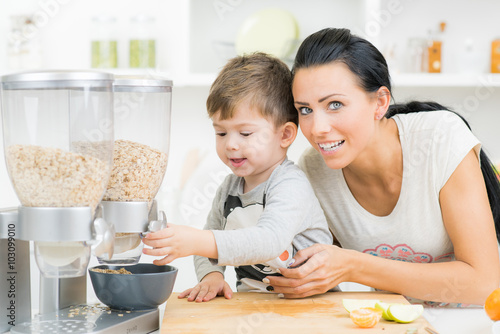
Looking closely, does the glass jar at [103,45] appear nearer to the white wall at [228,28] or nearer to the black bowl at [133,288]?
the white wall at [228,28]

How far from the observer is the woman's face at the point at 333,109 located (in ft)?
4.09

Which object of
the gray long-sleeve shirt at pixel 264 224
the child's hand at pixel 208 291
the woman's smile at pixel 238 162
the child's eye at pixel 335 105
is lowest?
the child's hand at pixel 208 291

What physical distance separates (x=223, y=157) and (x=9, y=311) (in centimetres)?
56

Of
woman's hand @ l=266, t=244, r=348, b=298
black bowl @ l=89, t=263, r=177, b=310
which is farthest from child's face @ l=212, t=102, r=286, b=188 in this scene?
black bowl @ l=89, t=263, r=177, b=310

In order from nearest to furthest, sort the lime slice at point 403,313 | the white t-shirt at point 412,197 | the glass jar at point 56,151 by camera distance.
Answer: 1. the glass jar at point 56,151
2. the lime slice at point 403,313
3. the white t-shirt at point 412,197

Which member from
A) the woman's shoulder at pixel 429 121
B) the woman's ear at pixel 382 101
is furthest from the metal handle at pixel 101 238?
the woman's shoulder at pixel 429 121

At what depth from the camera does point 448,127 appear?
1.43 metres

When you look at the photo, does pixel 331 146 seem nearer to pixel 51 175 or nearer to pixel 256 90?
pixel 256 90

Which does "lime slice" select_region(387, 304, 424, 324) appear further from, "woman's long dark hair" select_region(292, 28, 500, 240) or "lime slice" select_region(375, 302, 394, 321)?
"woman's long dark hair" select_region(292, 28, 500, 240)

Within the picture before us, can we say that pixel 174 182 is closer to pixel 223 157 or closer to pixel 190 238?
pixel 223 157

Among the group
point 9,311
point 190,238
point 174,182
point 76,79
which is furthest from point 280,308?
point 174,182

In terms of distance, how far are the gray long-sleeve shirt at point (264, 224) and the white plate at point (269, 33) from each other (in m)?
1.23

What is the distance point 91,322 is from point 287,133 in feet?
2.10

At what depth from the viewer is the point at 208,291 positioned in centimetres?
121
